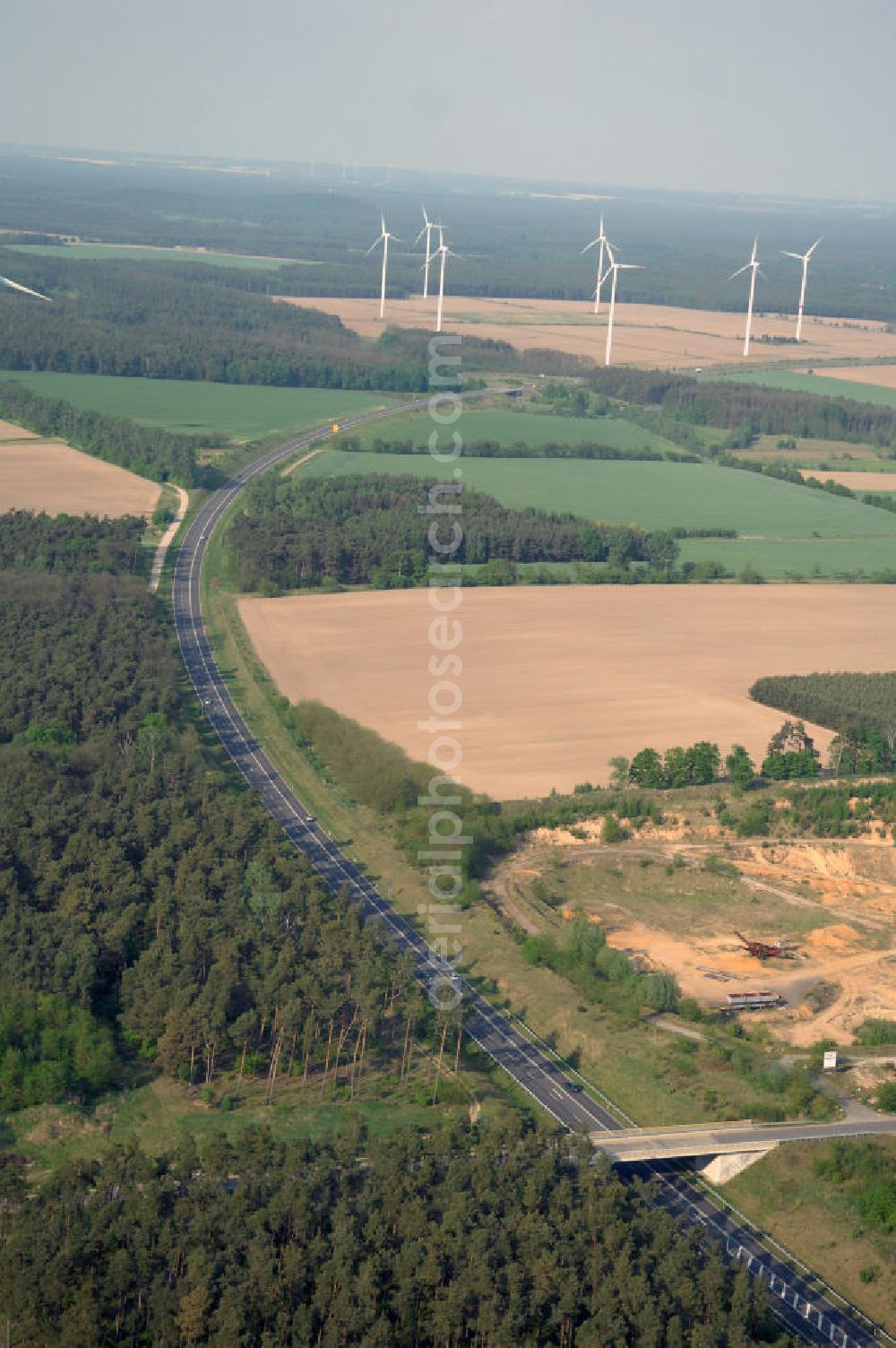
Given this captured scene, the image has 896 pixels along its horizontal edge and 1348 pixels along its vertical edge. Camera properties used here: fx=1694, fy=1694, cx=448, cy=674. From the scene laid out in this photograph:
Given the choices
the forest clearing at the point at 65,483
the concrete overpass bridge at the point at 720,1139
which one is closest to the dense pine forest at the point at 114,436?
the forest clearing at the point at 65,483

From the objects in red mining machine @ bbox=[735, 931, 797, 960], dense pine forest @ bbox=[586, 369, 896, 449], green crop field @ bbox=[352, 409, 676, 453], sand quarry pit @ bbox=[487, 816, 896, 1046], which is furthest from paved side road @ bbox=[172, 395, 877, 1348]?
dense pine forest @ bbox=[586, 369, 896, 449]

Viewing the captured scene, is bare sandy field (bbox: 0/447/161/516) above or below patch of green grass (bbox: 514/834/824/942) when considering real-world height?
above

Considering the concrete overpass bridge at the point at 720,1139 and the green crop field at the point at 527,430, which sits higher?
the green crop field at the point at 527,430

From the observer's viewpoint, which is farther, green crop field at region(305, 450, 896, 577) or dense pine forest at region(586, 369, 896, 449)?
dense pine forest at region(586, 369, 896, 449)

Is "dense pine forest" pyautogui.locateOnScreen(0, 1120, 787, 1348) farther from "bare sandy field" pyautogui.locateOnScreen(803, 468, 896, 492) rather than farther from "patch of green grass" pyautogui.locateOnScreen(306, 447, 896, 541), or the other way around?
"bare sandy field" pyautogui.locateOnScreen(803, 468, 896, 492)

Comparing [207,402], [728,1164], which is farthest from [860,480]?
[728,1164]

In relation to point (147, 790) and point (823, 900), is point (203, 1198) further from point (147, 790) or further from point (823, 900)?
point (823, 900)

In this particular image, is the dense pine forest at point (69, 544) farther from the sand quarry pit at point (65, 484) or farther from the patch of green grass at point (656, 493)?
the patch of green grass at point (656, 493)
